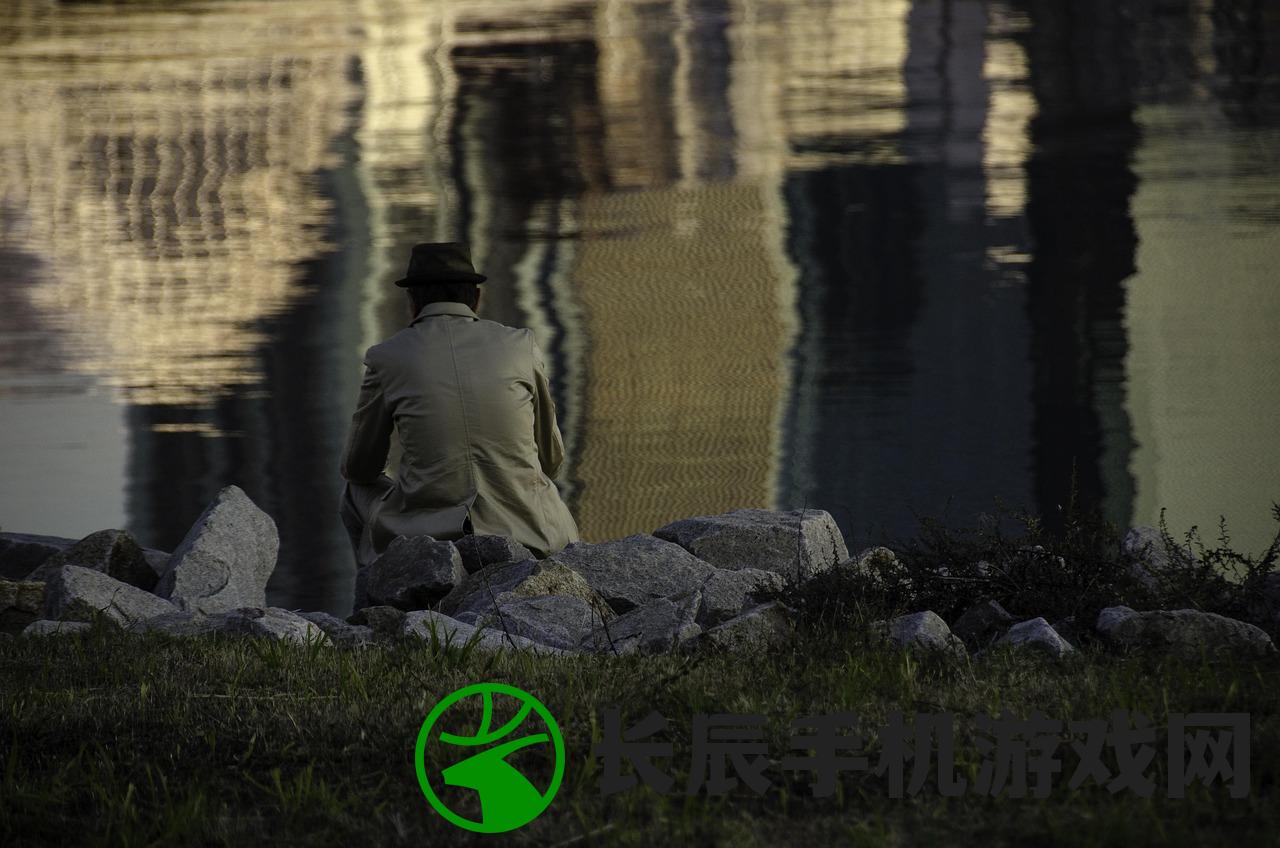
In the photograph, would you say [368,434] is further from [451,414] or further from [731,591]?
[731,591]

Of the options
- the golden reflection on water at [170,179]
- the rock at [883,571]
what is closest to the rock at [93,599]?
the rock at [883,571]

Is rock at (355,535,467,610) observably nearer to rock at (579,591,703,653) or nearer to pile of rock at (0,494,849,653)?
pile of rock at (0,494,849,653)

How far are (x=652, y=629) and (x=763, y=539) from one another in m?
1.72

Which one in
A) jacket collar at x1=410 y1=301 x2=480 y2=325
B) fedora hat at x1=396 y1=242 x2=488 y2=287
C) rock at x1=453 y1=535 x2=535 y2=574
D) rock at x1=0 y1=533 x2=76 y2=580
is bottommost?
rock at x1=0 y1=533 x2=76 y2=580

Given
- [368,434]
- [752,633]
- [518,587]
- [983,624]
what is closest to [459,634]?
[518,587]

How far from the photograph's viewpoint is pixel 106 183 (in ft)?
49.3

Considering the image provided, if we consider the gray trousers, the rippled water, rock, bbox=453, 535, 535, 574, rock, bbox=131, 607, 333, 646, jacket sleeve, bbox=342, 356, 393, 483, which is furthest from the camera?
the rippled water

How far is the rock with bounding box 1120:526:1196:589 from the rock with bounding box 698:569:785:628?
1.08 m

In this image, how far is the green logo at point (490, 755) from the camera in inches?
135

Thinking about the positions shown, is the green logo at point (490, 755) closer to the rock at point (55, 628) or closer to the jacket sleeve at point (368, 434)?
the rock at point (55, 628)

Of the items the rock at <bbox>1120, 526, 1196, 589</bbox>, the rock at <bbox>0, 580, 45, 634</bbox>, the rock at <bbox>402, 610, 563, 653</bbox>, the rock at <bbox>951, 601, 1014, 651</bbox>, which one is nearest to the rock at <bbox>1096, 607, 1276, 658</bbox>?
the rock at <bbox>951, 601, 1014, 651</bbox>

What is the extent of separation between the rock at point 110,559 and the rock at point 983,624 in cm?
302

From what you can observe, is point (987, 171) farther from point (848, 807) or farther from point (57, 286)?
point (848, 807)

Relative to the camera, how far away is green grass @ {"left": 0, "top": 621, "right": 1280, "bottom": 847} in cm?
331
